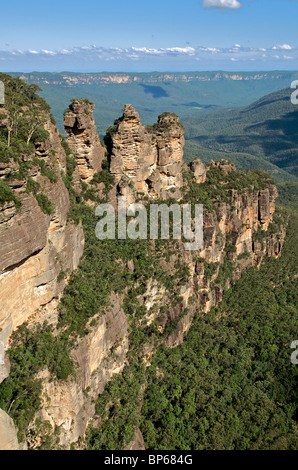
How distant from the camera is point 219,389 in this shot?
35.3 m

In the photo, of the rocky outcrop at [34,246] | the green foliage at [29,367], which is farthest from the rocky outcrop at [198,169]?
the green foliage at [29,367]

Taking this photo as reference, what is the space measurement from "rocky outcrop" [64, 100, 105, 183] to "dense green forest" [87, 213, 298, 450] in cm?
2040

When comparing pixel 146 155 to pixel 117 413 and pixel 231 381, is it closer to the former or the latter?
pixel 117 413

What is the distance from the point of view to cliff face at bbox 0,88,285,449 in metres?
20.6

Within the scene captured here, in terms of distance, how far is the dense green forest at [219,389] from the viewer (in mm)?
29469

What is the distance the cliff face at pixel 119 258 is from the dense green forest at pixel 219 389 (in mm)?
1372

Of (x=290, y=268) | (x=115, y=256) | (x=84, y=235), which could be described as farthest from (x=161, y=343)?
(x=290, y=268)

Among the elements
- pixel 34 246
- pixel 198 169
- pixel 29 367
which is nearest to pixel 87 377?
pixel 29 367

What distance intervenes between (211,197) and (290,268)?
18.7 metres

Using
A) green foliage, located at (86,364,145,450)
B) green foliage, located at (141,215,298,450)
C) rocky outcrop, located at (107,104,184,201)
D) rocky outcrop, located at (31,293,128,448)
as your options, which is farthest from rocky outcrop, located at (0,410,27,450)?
rocky outcrop, located at (107,104,184,201)

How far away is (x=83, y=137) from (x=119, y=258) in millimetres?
12747

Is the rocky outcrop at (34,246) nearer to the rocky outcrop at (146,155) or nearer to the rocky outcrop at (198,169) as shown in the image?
the rocky outcrop at (146,155)

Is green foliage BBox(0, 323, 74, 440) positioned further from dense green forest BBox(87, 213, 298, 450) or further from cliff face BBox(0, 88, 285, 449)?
dense green forest BBox(87, 213, 298, 450)
